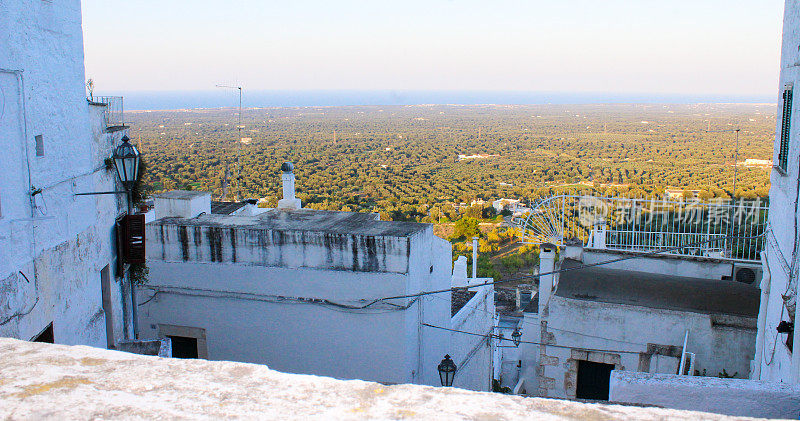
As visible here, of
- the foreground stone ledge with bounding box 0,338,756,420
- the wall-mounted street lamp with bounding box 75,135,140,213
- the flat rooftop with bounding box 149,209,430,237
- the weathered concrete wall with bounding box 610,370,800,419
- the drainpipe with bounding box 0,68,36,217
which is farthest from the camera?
the flat rooftop with bounding box 149,209,430,237

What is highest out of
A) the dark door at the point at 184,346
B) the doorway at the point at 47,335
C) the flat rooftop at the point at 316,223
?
the flat rooftop at the point at 316,223

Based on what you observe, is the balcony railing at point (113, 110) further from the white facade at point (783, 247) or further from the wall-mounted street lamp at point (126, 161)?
the white facade at point (783, 247)

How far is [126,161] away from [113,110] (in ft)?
6.09

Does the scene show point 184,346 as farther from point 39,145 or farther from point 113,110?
point 39,145

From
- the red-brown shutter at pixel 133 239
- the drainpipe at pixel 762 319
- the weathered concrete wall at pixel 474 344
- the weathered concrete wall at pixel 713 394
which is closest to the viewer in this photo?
the weathered concrete wall at pixel 713 394

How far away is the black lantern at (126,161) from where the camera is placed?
6188mm

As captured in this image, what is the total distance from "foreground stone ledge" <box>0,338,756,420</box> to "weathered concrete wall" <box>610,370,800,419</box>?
4.09 feet

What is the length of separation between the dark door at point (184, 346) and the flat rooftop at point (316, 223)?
1909 mm

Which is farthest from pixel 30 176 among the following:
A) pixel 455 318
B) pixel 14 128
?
pixel 455 318

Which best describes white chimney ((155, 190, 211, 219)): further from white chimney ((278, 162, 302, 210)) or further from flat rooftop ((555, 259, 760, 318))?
flat rooftop ((555, 259, 760, 318))

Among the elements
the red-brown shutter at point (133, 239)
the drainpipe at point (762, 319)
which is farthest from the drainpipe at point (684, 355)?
the red-brown shutter at point (133, 239)

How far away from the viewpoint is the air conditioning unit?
28.5ft

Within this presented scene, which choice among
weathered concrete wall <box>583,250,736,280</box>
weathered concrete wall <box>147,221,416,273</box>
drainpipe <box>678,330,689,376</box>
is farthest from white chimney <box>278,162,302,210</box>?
drainpipe <box>678,330,689,376</box>

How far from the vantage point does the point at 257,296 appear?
9.19 metres
